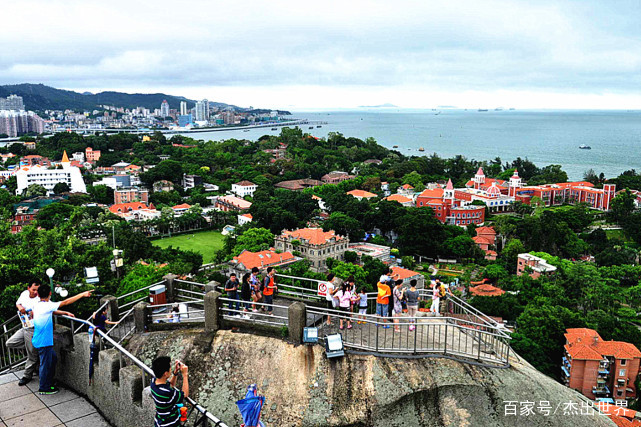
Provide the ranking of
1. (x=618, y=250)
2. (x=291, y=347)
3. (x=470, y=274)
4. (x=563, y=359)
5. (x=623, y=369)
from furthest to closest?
(x=618, y=250), (x=470, y=274), (x=563, y=359), (x=623, y=369), (x=291, y=347)

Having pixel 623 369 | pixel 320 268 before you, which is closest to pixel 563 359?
pixel 623 369

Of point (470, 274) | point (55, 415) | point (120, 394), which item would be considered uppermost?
point (120, 394)

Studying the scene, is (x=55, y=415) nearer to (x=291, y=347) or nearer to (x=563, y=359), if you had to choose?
(x=291, y=347)

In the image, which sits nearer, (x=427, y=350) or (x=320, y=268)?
(x=427, y=350)

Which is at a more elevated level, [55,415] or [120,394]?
[120,394]

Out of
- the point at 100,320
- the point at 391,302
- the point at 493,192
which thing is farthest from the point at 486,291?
the point at 493,192

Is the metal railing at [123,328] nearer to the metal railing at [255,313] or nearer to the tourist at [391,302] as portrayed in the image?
the metal railing at [255,313]
